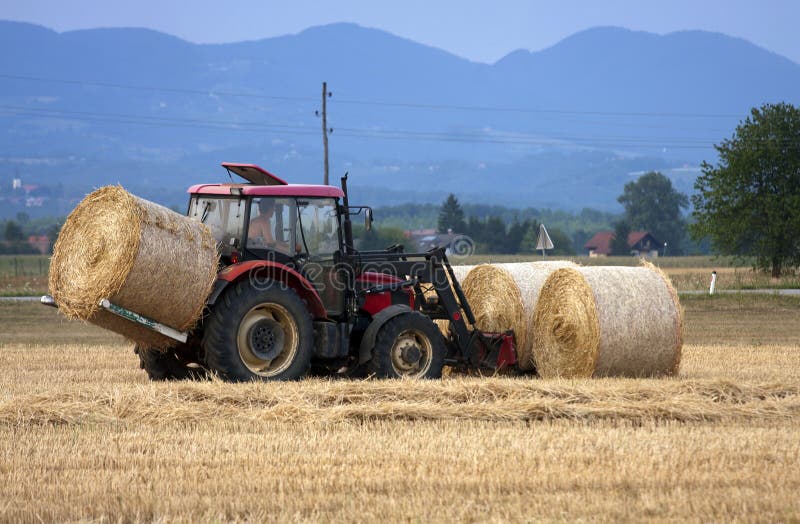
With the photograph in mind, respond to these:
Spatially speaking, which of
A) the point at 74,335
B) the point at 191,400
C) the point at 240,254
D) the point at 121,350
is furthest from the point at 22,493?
the point at 74,335

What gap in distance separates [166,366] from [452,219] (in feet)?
284

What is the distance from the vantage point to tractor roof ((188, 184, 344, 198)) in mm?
11562

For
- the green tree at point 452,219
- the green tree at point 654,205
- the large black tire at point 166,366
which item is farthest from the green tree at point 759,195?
the green tree at point 654,205

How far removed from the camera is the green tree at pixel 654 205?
5468 inches

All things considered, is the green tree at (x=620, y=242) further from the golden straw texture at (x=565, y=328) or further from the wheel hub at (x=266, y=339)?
the wheel hub at (x=266, y=339)

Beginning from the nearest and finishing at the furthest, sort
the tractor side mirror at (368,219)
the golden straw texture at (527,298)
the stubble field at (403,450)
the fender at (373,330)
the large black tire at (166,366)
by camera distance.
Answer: the stubble field at (403,450), the tractor side mirror at (368,219), the fender at (373,330), the large black tire at (166,366), the golden straw texture at (527,298)

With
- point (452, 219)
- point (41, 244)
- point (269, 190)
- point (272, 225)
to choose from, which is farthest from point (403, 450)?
point (41, 244)

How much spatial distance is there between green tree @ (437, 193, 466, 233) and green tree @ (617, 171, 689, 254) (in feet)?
142

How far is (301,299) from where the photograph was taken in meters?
11.5

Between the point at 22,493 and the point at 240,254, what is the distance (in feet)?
15.8

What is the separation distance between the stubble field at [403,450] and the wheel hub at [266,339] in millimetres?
641

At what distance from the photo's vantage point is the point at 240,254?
37.4 feet

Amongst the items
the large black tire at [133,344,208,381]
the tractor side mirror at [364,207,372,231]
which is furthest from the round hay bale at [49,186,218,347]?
the tractor side mirror at [364,207,372,231]

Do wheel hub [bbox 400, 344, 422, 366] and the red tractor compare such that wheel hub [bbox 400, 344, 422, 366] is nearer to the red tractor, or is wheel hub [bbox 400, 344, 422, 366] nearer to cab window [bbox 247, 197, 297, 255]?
the red tractor
